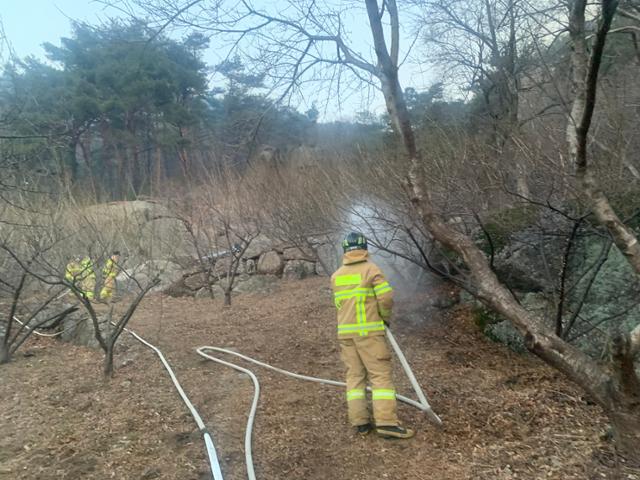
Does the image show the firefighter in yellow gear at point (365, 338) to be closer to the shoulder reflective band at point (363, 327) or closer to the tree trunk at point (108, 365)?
the shoulder reflective band at point (363, 327)

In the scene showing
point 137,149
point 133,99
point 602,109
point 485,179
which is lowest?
point 485,179

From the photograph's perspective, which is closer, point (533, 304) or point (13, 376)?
point (13, 376)

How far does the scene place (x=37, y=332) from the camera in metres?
7.39

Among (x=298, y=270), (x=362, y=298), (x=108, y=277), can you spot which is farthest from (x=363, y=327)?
(x=298, y=270)

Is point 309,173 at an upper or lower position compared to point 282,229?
upper

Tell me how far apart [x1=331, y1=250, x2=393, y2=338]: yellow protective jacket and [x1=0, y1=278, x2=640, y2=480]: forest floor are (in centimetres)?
86

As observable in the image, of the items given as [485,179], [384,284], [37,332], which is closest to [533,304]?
[485,179]

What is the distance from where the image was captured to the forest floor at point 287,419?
342 cm

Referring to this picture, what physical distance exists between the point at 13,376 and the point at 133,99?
15626mm

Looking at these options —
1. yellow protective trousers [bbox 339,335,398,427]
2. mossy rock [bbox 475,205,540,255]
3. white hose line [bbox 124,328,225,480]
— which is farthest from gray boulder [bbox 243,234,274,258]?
yellow protective trousers [bbox 339,335,398,427]

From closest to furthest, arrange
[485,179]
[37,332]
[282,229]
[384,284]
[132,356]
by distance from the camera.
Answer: [384,284] → [132,356] → [485,179] → [37,332] → [282,229]

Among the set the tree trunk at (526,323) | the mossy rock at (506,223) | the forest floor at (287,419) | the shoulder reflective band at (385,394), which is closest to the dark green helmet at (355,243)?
the tree trunk at (526,323)

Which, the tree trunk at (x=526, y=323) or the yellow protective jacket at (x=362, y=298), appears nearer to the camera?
→ the tree trunk at (x=526, y=323)

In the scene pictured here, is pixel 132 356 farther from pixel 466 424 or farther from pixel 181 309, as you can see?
pixel 181 309
